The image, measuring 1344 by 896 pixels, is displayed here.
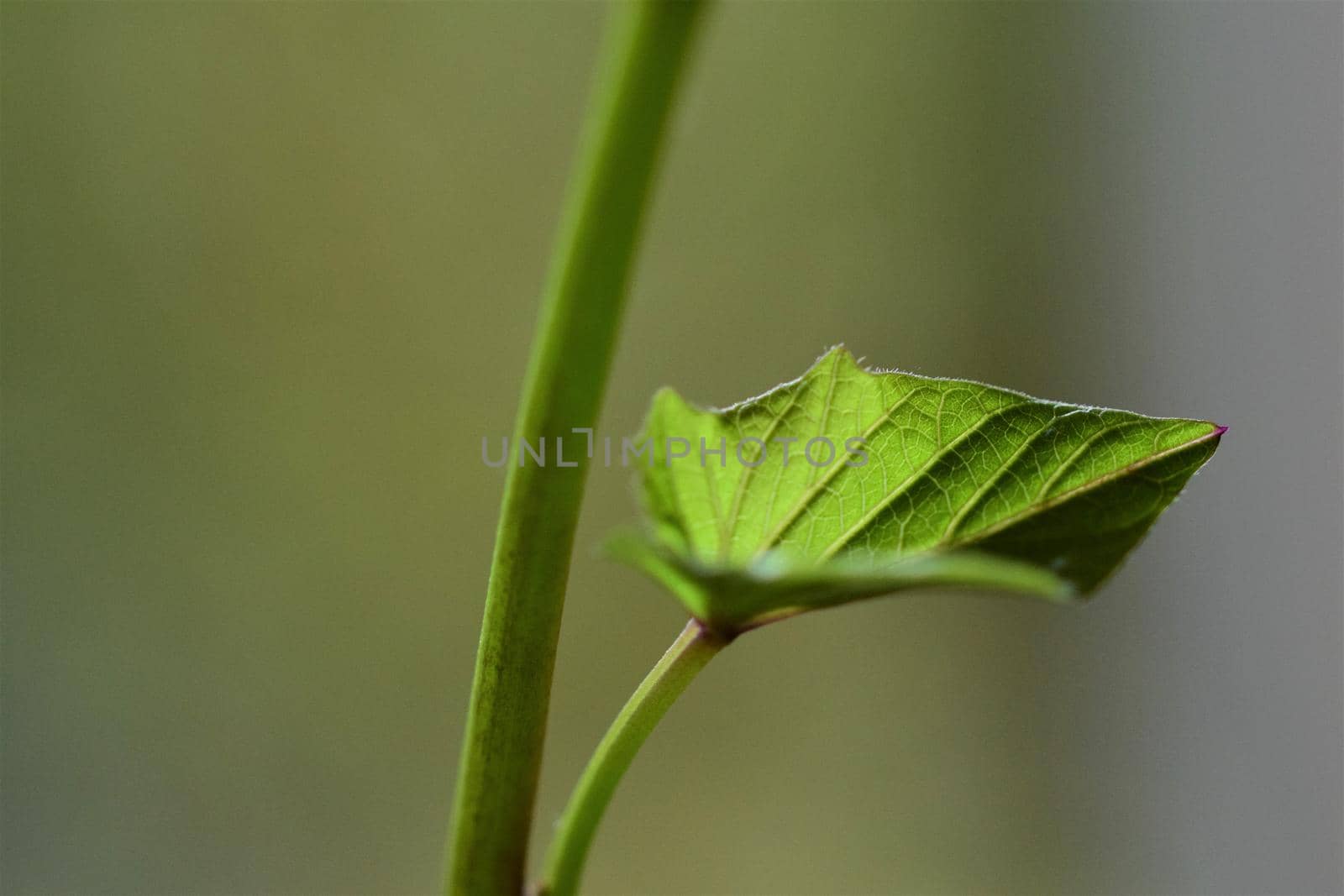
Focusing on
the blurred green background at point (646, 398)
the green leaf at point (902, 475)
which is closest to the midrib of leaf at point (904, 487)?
the green leaf at point (902, 475)

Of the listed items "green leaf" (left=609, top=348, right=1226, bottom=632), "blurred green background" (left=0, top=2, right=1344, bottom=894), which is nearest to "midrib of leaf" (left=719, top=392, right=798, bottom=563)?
"green leaf" (left=609, top=348, right=1226, bottom=632)

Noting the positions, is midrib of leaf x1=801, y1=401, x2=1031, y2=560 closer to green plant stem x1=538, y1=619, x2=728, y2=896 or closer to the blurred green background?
green plant stem x1=538, y1=619, x2=728, y2=896

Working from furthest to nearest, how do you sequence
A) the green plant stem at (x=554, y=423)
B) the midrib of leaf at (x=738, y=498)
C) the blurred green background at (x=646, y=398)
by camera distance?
the blurred green background at (x=646, y=398) < the midrib of leaf at (x=738, y=498) < the green plant stem at (x=554, y=423)

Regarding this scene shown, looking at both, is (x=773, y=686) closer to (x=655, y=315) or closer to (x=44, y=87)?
(x=655, y=315)

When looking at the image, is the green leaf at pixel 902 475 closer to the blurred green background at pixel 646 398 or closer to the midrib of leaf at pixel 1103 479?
the midrib of leaf at pixel 1103 479

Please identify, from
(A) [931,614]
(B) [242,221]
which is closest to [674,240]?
(B) [242,221]

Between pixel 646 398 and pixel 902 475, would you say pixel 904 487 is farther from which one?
pixel 646 398

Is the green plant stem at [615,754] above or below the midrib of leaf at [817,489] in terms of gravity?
below
